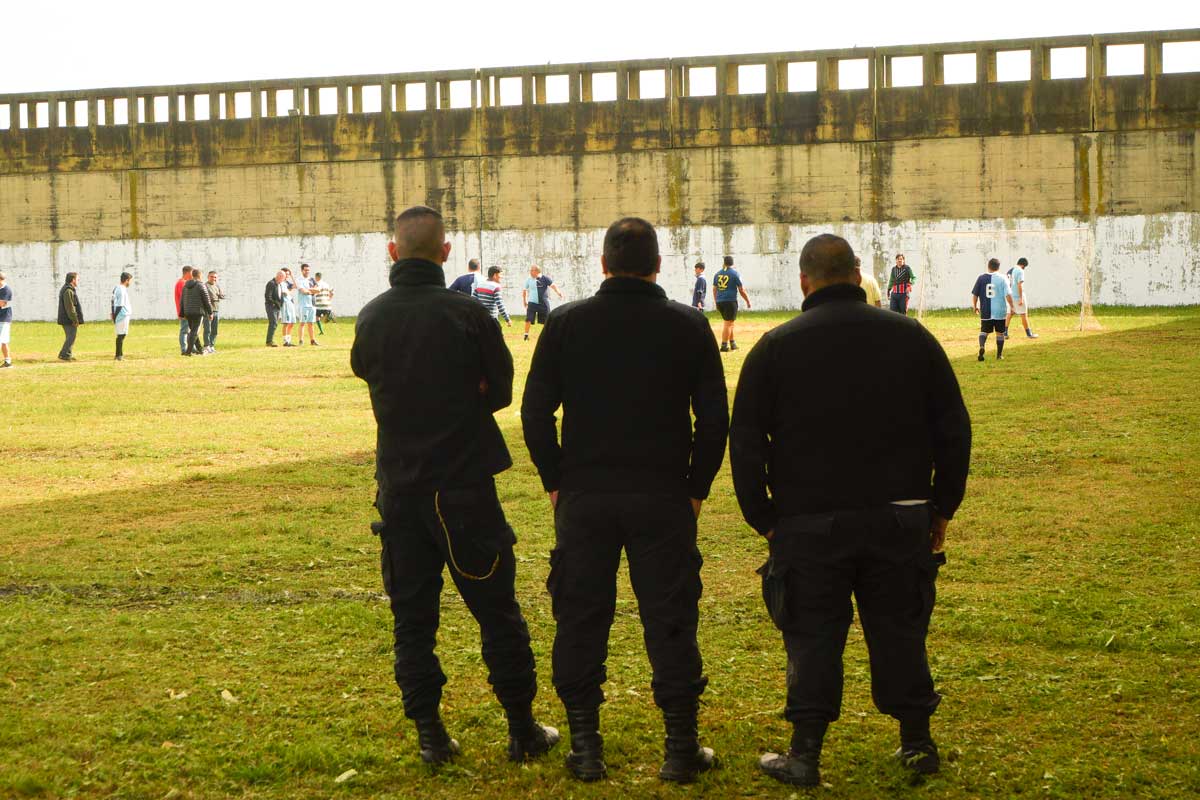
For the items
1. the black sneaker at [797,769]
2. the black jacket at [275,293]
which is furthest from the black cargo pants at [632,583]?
the black jacket at [275,293]

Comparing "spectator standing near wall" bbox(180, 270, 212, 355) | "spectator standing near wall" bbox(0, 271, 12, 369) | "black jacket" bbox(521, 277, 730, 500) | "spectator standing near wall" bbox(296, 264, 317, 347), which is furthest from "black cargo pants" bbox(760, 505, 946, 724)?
"spectator standing near wall" bbox(296, 264, 317, 347)

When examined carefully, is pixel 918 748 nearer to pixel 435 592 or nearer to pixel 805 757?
pixel 805 757

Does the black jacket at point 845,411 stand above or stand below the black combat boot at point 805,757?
above

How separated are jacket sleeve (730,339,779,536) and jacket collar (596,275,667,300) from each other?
39 cm

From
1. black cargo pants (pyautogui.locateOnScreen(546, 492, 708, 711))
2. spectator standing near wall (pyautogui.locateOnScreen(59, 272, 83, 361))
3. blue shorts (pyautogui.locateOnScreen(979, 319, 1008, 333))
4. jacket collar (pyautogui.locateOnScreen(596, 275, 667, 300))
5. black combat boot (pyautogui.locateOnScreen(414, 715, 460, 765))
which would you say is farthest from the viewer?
spectator standing near wall (pyautogui.locateOnScreen(59, 272, 83, 361))

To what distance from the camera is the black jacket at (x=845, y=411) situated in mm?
4043

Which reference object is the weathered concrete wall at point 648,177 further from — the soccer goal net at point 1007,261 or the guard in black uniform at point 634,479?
the guard in black uniform at point 634,479

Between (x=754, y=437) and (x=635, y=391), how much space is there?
40cm

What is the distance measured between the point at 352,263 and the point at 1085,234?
2157 cm

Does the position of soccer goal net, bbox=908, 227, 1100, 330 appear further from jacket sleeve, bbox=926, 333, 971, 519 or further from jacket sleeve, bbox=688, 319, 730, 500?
jacket sleeve, bbox=688, 319, 730, 500

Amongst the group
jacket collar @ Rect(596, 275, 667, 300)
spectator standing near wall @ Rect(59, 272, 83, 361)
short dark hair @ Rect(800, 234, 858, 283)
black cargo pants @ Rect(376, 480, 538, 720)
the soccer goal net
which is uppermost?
the soccer goal net

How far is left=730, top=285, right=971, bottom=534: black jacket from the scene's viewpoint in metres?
4.04

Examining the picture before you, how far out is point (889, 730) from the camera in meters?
4.64

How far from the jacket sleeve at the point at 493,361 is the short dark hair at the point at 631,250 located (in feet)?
1.46
